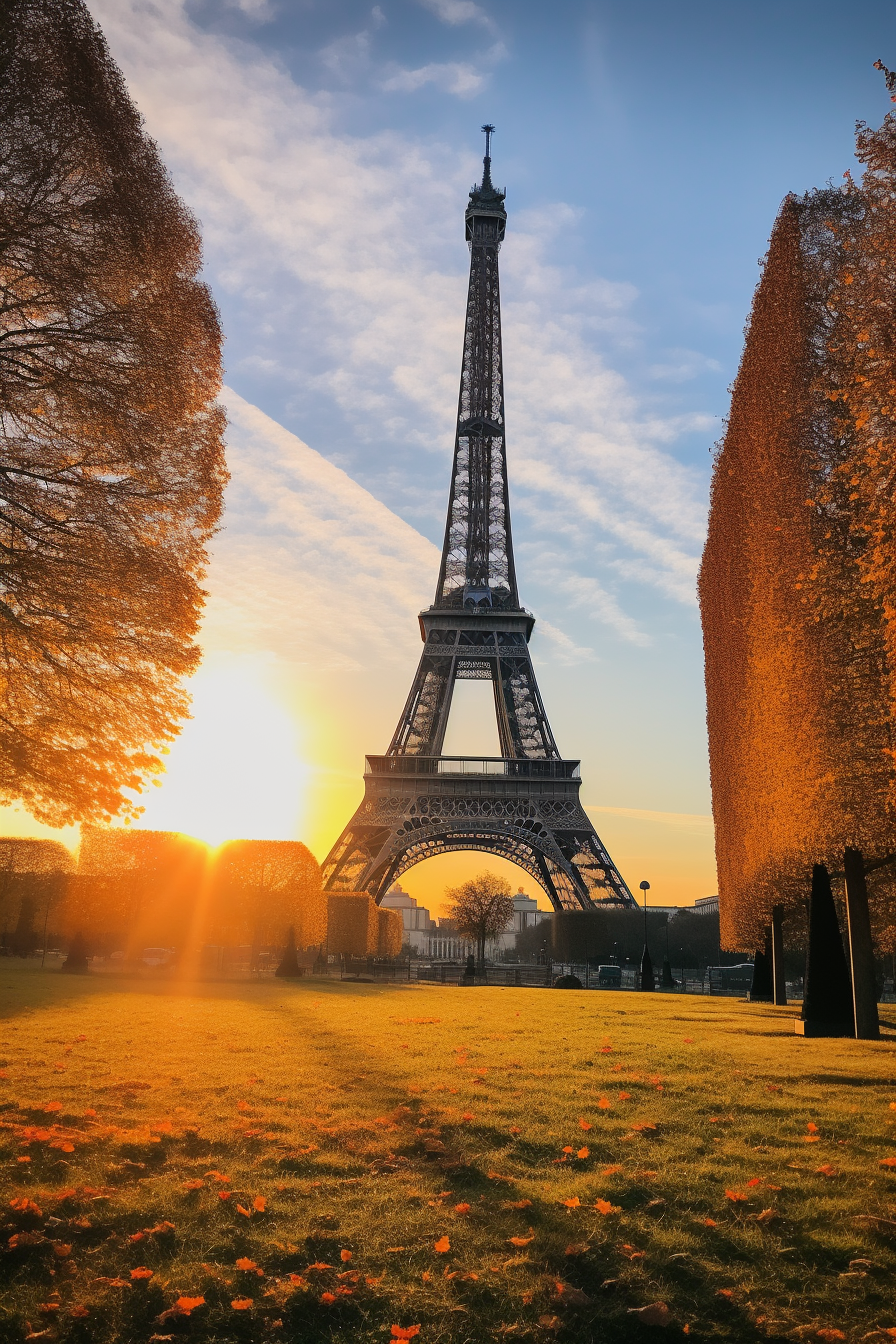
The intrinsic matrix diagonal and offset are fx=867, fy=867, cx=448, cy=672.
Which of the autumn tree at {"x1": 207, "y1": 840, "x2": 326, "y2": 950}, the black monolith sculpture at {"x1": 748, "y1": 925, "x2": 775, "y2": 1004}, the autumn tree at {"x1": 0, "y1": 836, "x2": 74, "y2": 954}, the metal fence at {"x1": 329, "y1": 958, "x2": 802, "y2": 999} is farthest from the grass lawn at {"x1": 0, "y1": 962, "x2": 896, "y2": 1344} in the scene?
the autumn tree at {"x1": 0, "y1": 836, "x2": 74, "y2": 954}

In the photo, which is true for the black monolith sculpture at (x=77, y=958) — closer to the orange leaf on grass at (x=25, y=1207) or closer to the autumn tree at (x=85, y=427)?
the autumn tree at (x=85, y=427)

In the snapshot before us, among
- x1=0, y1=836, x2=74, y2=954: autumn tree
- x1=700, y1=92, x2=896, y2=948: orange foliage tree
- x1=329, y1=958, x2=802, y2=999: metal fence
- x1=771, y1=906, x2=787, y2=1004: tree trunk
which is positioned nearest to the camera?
x1=700, y1=92, x2=896, y2=948: orange foliage tree

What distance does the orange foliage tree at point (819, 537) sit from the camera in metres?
9.20

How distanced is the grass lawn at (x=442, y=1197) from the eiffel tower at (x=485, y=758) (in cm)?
4143

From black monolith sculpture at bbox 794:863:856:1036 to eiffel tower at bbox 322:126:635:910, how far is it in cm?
3538

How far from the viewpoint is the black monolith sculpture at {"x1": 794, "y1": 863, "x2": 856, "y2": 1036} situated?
1337 cm

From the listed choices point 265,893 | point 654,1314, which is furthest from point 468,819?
point 654,1314

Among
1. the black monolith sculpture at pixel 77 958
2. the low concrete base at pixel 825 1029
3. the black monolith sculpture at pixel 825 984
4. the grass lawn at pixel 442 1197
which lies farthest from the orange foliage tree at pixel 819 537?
the black monolith sculpture at pixel 77 958

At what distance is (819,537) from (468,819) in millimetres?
39647

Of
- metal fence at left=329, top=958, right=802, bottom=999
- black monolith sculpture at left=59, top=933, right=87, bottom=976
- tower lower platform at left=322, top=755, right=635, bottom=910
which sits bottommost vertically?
metal fence at left=329, top=958, right=802, bottom=999

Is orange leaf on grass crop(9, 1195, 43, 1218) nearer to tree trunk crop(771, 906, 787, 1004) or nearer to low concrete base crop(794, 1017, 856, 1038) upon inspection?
low concrete base crop(794, 1017, 856, 1038)

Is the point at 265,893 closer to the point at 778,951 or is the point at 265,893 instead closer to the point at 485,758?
the point at 485,758

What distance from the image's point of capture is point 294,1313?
3.79 meters

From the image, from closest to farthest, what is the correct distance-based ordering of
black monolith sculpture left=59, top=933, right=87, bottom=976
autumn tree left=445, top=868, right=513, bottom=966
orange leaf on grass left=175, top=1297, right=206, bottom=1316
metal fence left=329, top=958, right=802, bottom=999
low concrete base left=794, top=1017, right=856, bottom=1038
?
orange leaf on grass left=175, top=1297, right=206, bottom=1316 → low concrete base left=794, top=1017, right=856, bottom=1038 → black monolith sculpture left=59, top=933, right=87, bottom=976 → metal fence left=329, top=958, right=802, bottom=999 → autumn tree left=445, top=868, right=513, bottom=966
